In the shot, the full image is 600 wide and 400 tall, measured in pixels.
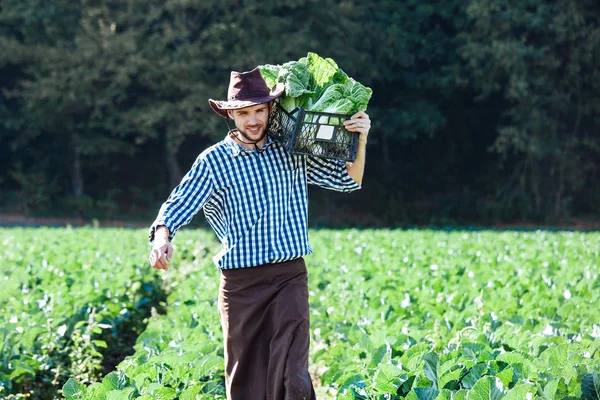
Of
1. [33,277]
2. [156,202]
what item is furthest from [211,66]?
[33,277]

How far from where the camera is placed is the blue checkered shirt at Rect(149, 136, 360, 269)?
439cm

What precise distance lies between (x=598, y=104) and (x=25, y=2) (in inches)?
870

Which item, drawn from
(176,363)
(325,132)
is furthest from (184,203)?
(176,363)

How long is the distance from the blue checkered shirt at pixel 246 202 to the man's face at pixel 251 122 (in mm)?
79

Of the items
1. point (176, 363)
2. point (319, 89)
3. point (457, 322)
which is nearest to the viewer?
point (319, 89)

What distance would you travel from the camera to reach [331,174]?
15.8ft

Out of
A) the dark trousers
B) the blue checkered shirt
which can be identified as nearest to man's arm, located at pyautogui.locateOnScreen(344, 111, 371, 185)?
the blue checkered shirt

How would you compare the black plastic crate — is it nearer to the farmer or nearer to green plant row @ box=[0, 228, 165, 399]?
the farmer

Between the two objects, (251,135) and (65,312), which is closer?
(251,135)

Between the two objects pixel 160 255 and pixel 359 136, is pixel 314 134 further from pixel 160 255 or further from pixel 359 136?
pixel 160 255

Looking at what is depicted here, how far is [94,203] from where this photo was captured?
3347 cm

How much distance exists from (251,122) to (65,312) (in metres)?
3.35

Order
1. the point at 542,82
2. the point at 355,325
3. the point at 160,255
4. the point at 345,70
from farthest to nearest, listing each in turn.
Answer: the point at 345,70
the point at 542,82
the point at 355,325
the point at 160,255

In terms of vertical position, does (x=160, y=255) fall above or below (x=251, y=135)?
below
